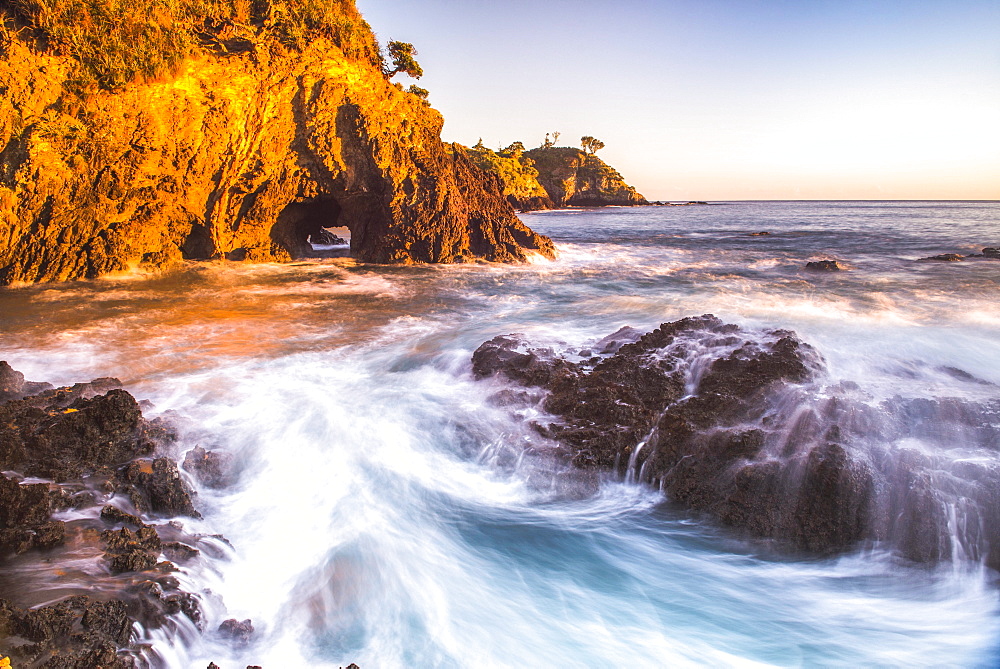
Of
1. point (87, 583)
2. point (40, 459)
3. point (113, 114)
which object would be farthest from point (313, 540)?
point (113, 114)

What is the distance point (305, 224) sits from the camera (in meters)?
17.5

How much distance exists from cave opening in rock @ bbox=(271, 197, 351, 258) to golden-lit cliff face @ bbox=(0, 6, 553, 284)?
5 centimetres

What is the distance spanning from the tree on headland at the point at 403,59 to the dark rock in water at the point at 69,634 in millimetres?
15971

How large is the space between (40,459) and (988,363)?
35.5 feet

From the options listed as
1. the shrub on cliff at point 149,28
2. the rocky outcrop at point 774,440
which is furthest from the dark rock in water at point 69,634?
the shrub on cliff at point 149,28

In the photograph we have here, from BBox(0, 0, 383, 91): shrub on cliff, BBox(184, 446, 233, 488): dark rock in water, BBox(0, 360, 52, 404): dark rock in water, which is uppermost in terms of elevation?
BBox(0, 0, 383, 91): shrub on cliff

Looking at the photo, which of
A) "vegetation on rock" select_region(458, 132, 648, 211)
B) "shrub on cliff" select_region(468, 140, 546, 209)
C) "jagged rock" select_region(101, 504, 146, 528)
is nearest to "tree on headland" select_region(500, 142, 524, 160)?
"vegetation on rock" select_region(458, 132, 648, 211)

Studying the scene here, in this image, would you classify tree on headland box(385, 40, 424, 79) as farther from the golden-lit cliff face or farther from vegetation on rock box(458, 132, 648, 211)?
vegetation on rock box(458, 132, 648, 211)

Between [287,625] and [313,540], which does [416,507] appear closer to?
[313,540]

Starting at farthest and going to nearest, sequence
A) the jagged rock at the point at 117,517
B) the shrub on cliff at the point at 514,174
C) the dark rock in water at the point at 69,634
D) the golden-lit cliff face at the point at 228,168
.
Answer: the shrub on cliff at the point at 514,174 → the golden-lit cliff face at the point at 228,168 → the jagged rock at the point at 117,517 → the dark rock in water at the point at 69,634

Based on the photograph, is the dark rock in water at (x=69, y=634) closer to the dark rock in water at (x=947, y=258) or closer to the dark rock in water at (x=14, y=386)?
the dark rock in water at (x=14, y=386)

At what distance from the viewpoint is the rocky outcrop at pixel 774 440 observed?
164 inches

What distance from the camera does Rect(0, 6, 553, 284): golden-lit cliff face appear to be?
10188 mm

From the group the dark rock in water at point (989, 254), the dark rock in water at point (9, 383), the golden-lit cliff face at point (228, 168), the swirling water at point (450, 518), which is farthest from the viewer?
the dark rock in water at point (989, 254)
